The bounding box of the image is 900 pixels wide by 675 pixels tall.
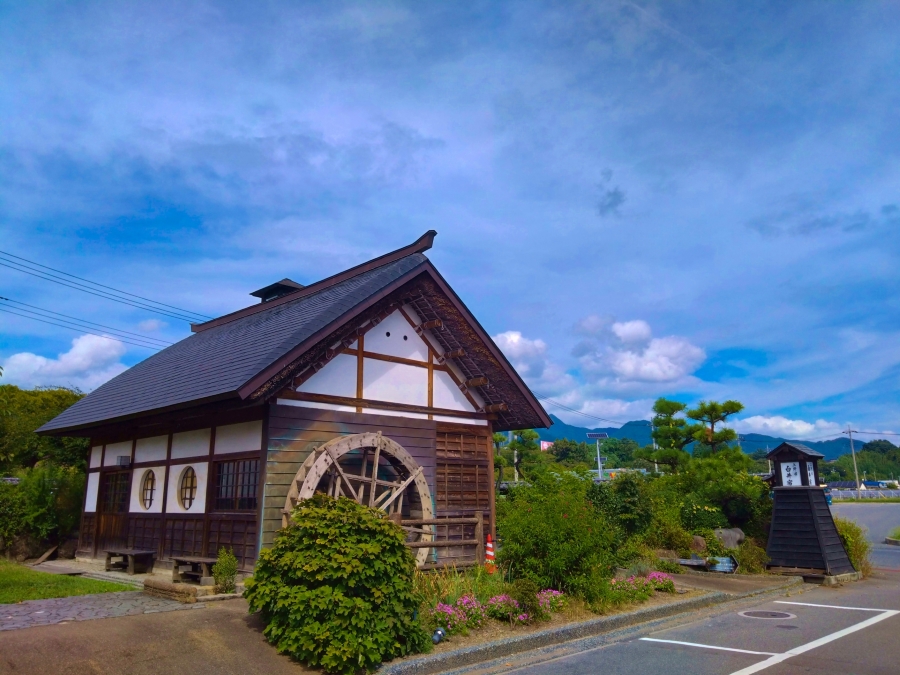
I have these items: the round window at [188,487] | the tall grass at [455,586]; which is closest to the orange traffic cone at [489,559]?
the tall grass at [455,586]

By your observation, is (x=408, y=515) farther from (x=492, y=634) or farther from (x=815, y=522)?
(x=815, y=522)

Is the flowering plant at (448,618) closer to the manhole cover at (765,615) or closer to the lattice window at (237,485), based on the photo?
the lattice window at (237,485)

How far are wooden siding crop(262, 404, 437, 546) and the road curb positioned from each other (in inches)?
163

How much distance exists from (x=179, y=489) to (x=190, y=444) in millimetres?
862

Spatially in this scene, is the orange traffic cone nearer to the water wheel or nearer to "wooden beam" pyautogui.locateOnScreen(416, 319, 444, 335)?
the water wheel

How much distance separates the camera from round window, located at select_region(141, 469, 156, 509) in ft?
42.6

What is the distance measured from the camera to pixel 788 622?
980 centimetres

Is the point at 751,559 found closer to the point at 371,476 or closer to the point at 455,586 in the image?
the point at 371,476

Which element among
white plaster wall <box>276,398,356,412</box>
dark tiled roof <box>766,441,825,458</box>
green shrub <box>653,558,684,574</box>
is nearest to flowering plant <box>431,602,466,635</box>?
white plaster wall <box>276,398,356,412</box>

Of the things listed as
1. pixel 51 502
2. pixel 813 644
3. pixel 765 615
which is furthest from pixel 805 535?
pixel 51 502

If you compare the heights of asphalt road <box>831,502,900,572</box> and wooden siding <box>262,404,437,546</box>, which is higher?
wooden siding <box>262,404,437,546</box>

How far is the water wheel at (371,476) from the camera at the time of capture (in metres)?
10.6

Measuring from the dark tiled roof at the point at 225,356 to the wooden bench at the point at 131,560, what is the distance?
8.12 feet

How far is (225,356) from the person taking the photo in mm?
12320
